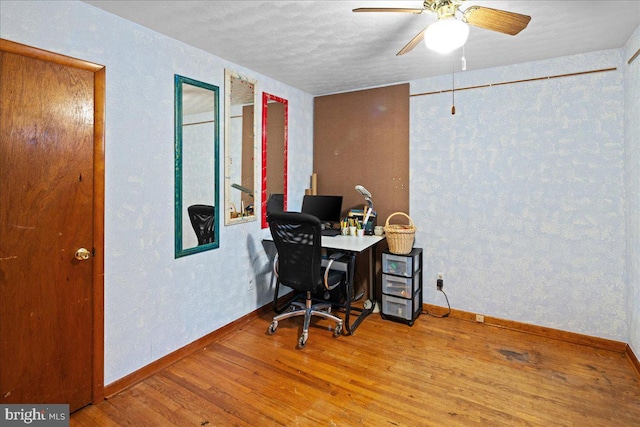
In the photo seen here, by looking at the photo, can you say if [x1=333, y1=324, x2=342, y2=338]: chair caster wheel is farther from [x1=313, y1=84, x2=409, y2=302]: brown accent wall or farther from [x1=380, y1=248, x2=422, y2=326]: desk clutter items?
[x1=313, y1=84, x2=409, y2=302]: brown accent wall

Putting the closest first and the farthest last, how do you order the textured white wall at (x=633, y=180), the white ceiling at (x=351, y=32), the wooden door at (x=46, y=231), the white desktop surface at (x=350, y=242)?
the wooden door at (x=46, y=231) → the white ceiling at (x=351, y=32) → the textured white wall at (x=633, y=180) → the white desktop surface at (x=350, y=242)

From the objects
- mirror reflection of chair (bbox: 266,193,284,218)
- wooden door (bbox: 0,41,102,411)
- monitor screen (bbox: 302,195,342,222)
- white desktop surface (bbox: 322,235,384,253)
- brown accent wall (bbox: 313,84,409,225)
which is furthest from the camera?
monitor screen (bbox: 302,195,342,222)

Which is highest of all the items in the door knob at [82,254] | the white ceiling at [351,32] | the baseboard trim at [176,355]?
the white ceiling at [351,32]

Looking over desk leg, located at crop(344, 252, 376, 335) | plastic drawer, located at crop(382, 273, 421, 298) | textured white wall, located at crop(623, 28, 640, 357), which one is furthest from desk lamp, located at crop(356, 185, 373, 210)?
textured white wall, located at crop(623, 28, 640, 357)

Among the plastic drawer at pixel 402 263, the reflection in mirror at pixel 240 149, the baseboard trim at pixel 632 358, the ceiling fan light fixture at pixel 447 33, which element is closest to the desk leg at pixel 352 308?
the plastic drawer at pixel 402 263

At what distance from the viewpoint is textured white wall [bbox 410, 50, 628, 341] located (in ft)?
9.04

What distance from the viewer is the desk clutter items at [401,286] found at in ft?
10.6

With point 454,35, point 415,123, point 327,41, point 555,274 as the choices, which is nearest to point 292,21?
point 327,41

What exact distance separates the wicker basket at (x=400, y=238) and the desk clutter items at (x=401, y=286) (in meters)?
0.05

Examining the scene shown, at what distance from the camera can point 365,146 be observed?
3818mm

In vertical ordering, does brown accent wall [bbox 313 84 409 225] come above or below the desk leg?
above

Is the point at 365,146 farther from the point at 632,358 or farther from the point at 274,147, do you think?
the point at 632,358

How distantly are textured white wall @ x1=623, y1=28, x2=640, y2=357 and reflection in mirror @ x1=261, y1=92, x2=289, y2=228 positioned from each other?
115 inches

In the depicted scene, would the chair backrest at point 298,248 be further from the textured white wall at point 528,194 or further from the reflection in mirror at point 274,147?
the textured white wall at point 528,194
